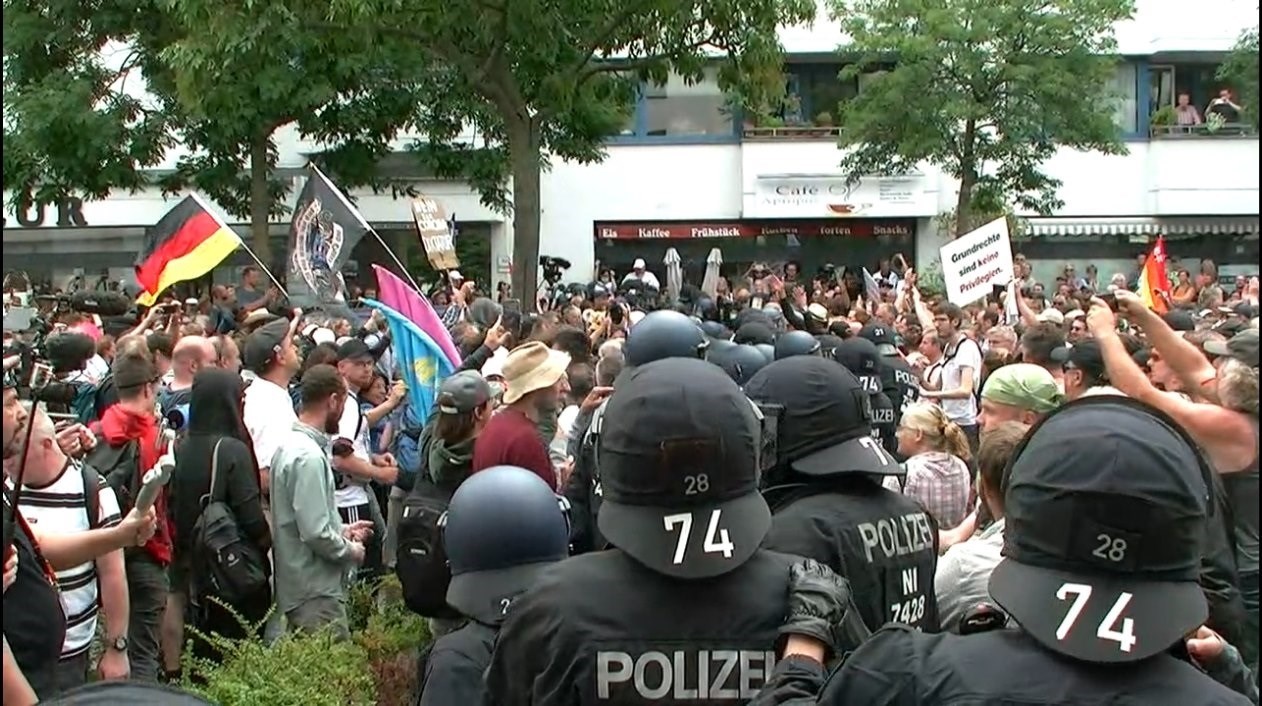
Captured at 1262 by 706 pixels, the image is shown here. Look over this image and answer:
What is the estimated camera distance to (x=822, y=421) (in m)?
3.84

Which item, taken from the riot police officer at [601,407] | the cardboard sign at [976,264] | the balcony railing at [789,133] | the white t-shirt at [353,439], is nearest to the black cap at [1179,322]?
the cardboard sign at [976,264]

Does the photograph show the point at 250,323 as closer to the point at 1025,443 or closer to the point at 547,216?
A: the point at 1025,443

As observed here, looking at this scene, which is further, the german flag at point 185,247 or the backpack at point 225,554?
the german flag at point 185,247

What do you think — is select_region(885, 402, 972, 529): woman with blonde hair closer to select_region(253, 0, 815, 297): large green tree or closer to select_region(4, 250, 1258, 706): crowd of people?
select_region(4, 250, 1258, 706): crowd of people

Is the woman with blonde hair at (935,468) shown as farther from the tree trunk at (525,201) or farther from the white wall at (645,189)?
the white wall at (645,189)

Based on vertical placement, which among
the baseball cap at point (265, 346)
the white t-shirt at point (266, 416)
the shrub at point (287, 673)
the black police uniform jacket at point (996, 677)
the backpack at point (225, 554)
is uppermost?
the baseball cap at point (265, 346)

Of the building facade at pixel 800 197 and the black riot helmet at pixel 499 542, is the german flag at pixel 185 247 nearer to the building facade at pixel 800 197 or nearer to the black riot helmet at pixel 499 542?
the black riot helmet at pixel 499 542

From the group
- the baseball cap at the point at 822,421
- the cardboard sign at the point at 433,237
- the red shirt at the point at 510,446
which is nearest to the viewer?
the baseball cap at the point at 822,421

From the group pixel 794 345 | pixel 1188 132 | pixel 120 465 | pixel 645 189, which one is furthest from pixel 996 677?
pixel 1188 132

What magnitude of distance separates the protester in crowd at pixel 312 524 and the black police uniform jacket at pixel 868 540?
250 cm

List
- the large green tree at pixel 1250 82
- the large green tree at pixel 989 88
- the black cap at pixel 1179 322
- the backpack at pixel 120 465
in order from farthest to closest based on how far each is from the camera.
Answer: the large green tree at pixel 989 88 → the black cap at pixel 1179 322 → the backpack at pixel 120 465 → the large green tree at pixel 1250 82

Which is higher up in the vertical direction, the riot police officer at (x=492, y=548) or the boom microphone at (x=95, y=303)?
the boom microphone at (x=95, y=303)

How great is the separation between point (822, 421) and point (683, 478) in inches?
50.4

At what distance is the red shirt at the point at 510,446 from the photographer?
5305 mm
